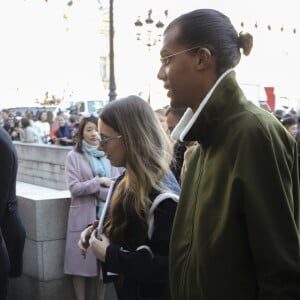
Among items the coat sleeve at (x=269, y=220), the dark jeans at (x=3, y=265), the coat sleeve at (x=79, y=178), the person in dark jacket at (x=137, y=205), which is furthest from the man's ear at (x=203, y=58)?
the coat sleeve at (x=79, y=178)

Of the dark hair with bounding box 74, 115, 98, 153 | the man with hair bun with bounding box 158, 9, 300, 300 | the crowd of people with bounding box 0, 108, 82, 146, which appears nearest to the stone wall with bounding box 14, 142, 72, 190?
the crowd of people with bounding box 0, 108, 82, 146

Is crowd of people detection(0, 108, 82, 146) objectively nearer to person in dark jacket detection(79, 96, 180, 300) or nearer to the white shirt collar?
person in dark jacket detection(79, 96, 180, 300)

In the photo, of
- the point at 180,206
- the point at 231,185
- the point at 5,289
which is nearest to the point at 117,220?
the point at 180,206

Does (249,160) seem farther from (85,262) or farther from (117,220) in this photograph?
(85,262)

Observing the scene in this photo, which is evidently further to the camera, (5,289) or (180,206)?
(5,289)

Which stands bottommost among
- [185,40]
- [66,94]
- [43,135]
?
[66,94]

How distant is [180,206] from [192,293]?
310 mm

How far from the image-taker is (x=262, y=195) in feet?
5.48

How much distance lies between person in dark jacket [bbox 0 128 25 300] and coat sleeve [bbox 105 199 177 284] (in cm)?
128

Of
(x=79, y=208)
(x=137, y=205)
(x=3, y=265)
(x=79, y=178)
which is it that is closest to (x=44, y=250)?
(x=79, y=208)

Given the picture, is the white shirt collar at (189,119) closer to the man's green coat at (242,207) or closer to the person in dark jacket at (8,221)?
the man's green coat at (242,207)

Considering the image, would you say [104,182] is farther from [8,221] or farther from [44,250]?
[8,221]

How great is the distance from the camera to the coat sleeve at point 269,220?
165 centimetres

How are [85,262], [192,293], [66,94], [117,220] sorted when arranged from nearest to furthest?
[192,293]
[117,220]
[85,262]
[66,94]
